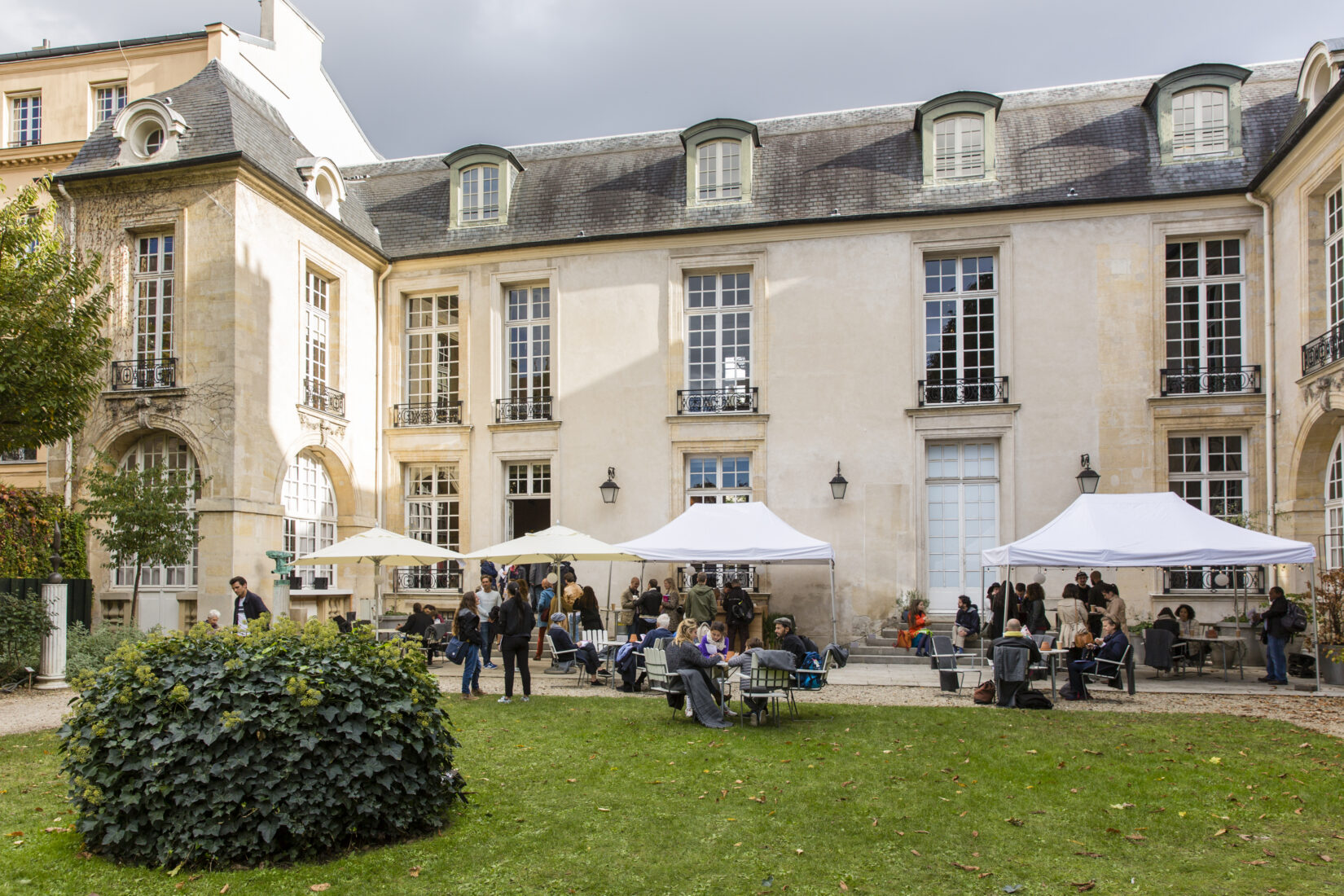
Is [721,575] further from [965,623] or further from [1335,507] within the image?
[1335,507]

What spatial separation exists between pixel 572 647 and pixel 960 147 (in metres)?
11.1

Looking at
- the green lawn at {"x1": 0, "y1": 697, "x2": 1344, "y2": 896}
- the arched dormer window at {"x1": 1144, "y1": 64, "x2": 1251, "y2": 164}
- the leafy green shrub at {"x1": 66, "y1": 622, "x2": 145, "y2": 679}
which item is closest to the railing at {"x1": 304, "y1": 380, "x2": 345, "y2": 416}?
the leafy green shrub at {"x1": 66, "y1": 622, "x2": 145, "y2": 679}

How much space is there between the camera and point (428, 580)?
18.8 meters

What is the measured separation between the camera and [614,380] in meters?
18.3

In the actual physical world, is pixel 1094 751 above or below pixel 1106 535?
below

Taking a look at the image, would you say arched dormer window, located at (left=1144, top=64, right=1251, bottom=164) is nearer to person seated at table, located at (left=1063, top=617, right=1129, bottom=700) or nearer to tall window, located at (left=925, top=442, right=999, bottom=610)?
tall window, located at (left=925, top=442, right=999, bottom=610)

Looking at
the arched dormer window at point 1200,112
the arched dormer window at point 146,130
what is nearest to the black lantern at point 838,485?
the arched dormer window at point 1200,112

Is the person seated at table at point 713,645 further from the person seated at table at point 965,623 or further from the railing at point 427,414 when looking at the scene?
the railing at point 427,414

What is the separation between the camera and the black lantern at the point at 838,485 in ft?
55.9

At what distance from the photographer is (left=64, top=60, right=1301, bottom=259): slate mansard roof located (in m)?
16.5

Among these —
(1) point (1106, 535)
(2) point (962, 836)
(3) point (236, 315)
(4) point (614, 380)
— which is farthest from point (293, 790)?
(4) point (614, 380)

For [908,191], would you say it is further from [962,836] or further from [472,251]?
[962,836]

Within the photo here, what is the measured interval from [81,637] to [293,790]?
10.0m

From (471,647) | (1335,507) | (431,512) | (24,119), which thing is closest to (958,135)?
(1335,507)
